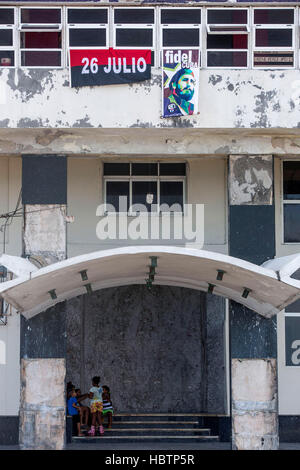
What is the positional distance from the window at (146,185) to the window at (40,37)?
3036mm

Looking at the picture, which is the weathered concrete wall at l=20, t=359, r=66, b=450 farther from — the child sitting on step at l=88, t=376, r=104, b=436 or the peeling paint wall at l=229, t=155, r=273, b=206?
the peeling paint wall at l=229, t=155, r=273, b=206

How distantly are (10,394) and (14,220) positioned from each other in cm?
335

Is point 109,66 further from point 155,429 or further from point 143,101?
point 155,429

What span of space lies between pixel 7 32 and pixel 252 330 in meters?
6.71

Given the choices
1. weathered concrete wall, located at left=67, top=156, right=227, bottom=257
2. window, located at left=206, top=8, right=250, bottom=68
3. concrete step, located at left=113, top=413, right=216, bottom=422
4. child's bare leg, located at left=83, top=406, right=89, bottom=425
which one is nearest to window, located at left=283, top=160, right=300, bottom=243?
weathered concrete wall, located at left=67, top=156, right=227, bottom=257

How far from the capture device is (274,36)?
19.1 m

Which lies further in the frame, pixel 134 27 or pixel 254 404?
pixel 134 27

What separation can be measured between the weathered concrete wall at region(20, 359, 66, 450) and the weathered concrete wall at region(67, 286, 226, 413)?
3676 millimetres

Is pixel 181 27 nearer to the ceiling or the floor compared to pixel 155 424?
nearer to the ceiling

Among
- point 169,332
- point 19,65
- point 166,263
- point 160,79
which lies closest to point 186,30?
point 160,79

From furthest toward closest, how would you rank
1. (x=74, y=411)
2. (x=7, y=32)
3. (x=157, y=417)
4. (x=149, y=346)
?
1. (x=149, y=346)
2. (x=157, y=417)
3. (x=74, y=411)
4. (x=7, y=32)

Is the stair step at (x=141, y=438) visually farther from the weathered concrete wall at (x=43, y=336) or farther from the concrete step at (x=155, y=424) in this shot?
the weathered concrete wall at (x=43, y=336)

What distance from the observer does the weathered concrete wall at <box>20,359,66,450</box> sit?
18359mm

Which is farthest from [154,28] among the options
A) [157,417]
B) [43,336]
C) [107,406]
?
[157,417]
